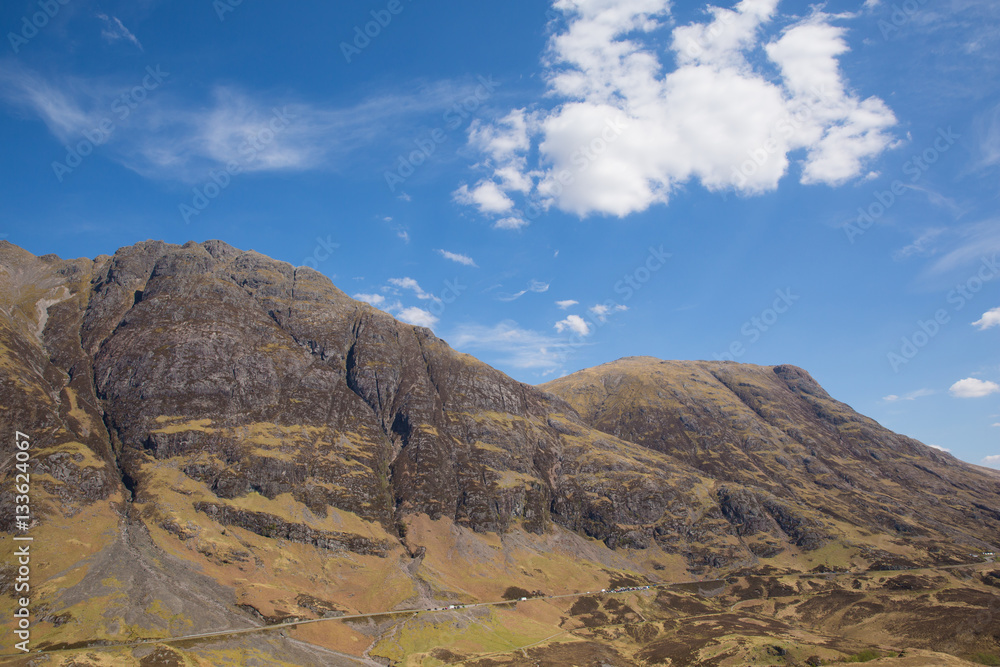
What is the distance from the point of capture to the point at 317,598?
151m

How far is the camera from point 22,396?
178500mm

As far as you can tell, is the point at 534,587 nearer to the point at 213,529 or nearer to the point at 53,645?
the point at 213,529

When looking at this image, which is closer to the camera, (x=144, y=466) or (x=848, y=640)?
(x=848, y=640)

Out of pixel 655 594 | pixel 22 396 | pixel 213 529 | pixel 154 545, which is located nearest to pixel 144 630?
pixel 154 545

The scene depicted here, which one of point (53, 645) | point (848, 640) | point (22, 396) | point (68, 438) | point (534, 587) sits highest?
point (22, 396)

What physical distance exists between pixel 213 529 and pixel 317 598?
153 feet

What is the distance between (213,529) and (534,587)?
4568 inches

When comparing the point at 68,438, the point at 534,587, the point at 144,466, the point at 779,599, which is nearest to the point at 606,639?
the point at 534,587

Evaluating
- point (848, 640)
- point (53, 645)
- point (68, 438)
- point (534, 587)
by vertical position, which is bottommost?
point (53, 645)

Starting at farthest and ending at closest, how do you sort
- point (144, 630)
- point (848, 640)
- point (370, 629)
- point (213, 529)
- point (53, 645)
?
point (213, 529), point (370, 629), point (848, 640), point (144, 630), point (53, 645)

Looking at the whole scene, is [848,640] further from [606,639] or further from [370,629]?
[370,629]

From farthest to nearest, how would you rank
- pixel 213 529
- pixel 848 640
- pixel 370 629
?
pixel 213 529 < pixel 370 629 < pixel 848 640

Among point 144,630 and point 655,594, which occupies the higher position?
point 655,594

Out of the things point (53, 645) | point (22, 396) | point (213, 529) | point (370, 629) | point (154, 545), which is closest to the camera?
point (53, 645)
